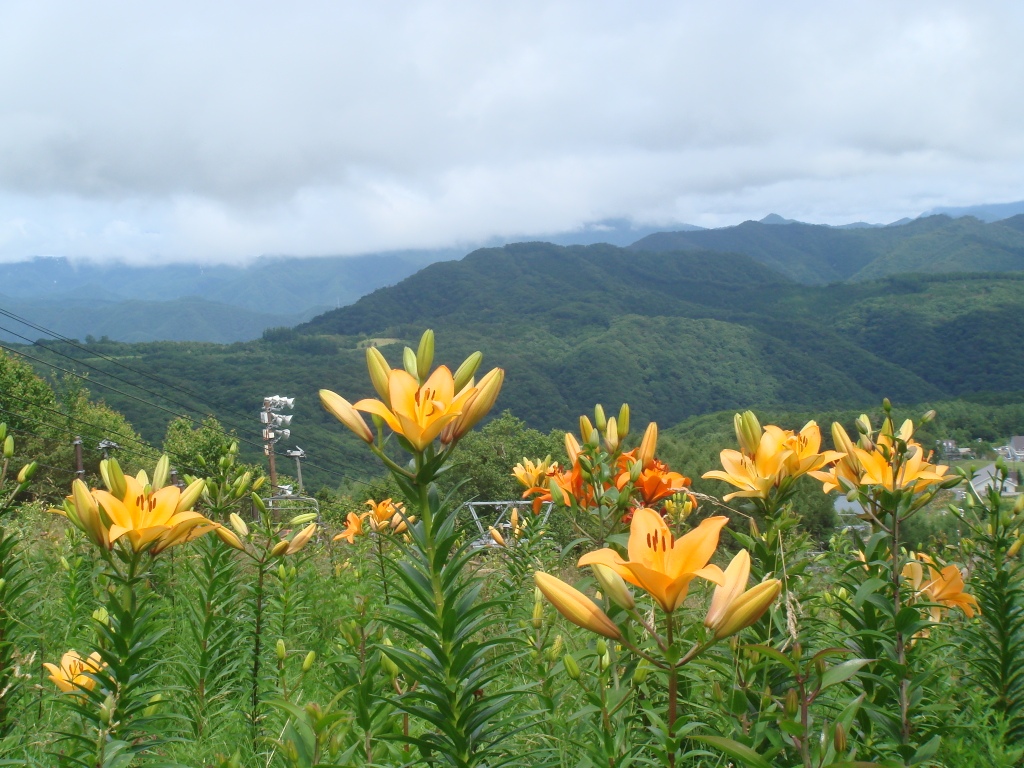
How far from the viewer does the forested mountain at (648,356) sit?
66875mm

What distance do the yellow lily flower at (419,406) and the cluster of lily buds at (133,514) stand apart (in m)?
0.55

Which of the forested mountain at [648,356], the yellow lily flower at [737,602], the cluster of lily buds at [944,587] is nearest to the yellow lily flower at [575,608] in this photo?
the yellow lily flower at [737,602]

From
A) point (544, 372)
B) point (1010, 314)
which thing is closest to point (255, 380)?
point (544, 372)

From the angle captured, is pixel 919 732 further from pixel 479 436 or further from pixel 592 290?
pixel 592 290

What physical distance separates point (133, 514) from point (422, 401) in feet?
2.39

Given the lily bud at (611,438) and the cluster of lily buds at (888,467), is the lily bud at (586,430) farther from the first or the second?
the cluster of lily buds at (888,467)

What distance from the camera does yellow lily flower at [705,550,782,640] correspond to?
37.0 inches

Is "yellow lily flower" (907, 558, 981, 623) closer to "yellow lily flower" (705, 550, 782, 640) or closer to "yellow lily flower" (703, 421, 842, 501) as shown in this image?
"yellow lily flower" (703, 421, 842, 501)

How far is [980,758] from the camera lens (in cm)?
154

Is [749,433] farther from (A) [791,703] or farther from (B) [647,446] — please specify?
(A) [791,703]

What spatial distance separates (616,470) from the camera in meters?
1.91

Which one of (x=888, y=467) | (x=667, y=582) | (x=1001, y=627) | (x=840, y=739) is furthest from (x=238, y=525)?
→ (x=1001, y=627)

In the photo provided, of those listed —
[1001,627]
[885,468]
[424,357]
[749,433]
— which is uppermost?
[424,357]

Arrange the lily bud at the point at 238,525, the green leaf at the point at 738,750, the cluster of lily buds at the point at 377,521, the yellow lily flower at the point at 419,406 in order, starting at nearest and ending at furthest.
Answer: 1. the green leaf at the point at 738,750
2. the yellow lily flower at the point at 419,406
3. the lily bud at the point at 238,525
4. the cluster of lily buds at the point at 377,521
